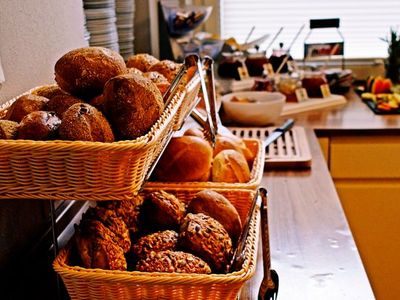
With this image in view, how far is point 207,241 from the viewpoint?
2.98ft

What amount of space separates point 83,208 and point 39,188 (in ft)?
2.30

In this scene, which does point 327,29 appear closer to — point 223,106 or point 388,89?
point 388,89

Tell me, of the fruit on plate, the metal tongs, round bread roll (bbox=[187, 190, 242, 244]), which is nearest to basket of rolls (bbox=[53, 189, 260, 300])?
round bread roll (bbox=[187, 190, 242, 244])

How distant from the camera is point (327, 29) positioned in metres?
3.09

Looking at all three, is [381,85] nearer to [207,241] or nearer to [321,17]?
[321,17]

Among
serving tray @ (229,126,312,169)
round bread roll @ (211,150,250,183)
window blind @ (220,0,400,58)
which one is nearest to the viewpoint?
round bread roll @ (211,150,250,183)

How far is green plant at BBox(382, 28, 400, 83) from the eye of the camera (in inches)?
110

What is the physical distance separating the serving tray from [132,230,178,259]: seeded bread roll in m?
0.92

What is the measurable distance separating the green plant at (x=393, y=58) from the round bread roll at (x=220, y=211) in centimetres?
200

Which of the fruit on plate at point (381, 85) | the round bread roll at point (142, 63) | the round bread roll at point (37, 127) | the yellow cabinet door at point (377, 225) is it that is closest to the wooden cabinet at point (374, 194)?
the yellow cabinet door at point (377, 225)

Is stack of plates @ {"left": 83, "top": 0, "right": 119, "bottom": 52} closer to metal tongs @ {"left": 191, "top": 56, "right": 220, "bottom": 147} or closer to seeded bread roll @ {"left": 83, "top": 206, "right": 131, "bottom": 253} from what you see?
metal tongs @ {"left": 191, "top": 56, "right": 220, "bottom": 147}

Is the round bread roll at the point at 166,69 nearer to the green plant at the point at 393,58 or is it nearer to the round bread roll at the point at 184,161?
the round bread roll at the point at 184,161

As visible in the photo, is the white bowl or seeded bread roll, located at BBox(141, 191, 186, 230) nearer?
seeded bread roll, located at BBox(141, 191, 186, 230)

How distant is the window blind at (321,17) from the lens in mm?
3057
